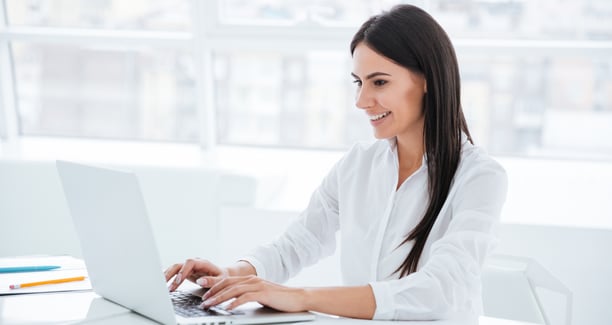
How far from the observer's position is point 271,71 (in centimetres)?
363

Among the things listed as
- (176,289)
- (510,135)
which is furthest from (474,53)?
(176,289)

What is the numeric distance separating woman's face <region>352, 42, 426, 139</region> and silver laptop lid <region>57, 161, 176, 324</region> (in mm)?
705

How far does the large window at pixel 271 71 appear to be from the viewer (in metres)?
3.32

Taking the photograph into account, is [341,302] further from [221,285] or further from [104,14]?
[104,14]

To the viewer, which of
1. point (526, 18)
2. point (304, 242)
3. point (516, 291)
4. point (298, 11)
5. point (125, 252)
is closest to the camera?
point (125, 252)

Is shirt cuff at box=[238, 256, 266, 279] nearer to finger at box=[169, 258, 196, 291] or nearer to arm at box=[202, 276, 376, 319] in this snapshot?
finger at box=[169, 258, 196, 291]

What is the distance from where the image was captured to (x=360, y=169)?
1979mm

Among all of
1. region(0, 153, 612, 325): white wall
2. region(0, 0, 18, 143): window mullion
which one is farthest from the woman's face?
region(0, 0, 18, 143): window mullion

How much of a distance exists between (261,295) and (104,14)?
261 cm

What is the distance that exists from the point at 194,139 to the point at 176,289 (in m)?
2.29

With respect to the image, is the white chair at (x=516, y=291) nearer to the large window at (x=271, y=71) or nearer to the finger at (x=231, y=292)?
the finger at (x=231, y=292)

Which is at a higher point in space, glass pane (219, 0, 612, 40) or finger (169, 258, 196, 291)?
glass pane (219, 0, 612, 40)

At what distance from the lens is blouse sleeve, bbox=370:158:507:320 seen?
1.49m

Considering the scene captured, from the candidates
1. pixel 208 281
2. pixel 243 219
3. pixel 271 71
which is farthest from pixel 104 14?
pixel 208 281
